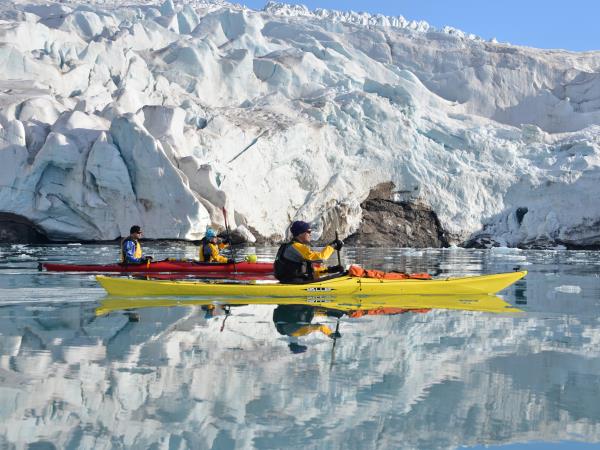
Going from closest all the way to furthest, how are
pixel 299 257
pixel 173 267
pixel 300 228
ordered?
pixel 300 228
pixel 299 257
pixel 173 267

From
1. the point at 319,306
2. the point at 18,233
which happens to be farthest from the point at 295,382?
the point at 18,233

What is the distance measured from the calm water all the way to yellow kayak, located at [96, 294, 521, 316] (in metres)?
0.84

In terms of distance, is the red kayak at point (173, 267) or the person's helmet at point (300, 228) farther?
the red kayak at point (173, 267)

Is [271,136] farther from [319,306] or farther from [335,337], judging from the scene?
[335,337]

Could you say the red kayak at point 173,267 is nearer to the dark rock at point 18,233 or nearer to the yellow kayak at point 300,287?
the yellow kayak at point 300,287

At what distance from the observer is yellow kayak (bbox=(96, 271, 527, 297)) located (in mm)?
8422

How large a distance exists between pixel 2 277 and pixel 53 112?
17710mm

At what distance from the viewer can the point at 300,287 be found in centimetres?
838

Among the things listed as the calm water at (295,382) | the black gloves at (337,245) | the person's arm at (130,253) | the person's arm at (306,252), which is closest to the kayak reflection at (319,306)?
the calm water at (295,382)

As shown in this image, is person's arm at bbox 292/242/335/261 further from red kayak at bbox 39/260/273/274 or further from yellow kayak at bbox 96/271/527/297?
red kayak at bbox 39/260/273/274

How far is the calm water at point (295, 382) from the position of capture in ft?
10.9

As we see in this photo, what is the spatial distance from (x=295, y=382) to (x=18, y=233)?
26.0 meters

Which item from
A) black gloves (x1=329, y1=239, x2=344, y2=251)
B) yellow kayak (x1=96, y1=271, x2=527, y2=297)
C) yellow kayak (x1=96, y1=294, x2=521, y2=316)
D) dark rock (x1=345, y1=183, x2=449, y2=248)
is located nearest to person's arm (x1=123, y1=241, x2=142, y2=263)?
yellow kayak (x1=96, y1=271, x2=527, y2=297)

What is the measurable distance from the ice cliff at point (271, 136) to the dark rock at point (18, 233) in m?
1.55
